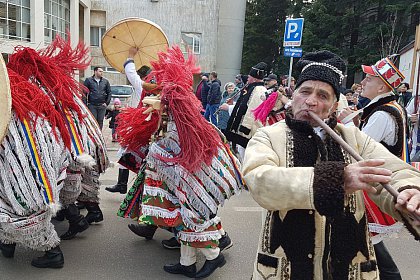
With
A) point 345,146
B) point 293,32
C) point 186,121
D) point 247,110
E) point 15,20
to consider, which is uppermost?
point 15,20

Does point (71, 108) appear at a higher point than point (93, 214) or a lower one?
higher

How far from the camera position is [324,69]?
63.7 inches

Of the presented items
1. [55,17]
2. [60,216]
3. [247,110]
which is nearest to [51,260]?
[60,216]

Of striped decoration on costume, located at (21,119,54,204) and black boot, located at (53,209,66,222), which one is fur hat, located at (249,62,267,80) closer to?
black boot, located at (53,209,66,222)

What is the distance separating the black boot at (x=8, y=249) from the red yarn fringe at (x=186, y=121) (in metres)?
1.62

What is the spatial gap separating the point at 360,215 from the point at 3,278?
2827 mm

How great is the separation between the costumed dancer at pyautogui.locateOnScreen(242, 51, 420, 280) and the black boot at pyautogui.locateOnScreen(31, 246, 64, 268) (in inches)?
86.6

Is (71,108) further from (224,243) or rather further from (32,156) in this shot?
(224,243)

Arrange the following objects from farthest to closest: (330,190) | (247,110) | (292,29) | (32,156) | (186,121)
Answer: (292,29), (247,110), (186,121), (32,156), (330,190)

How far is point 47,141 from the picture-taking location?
2865 mm

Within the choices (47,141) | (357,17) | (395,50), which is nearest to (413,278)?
(47,141)

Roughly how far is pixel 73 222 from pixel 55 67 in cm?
150

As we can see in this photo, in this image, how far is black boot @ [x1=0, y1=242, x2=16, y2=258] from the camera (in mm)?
3350

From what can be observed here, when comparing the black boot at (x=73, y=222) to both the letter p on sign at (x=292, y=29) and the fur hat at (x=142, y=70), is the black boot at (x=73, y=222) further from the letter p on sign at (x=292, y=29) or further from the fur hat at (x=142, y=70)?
the letter p on sign at (x=292, y=29)
